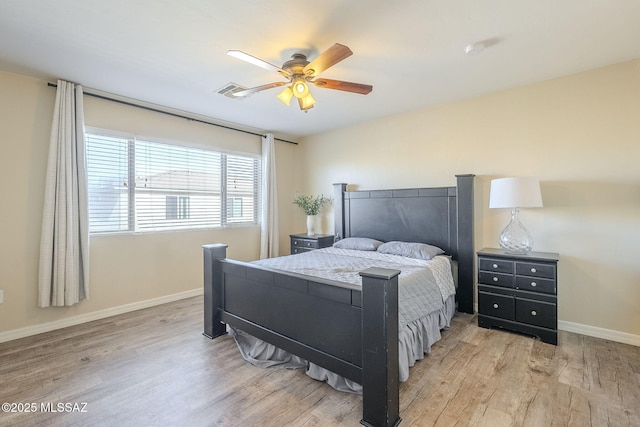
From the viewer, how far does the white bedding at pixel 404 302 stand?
6.87ft

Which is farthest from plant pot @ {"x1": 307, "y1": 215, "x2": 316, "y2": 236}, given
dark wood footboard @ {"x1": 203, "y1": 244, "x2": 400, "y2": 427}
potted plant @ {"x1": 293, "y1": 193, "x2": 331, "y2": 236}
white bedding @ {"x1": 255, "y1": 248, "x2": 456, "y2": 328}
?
dark wood footboard @ {"x1": 203, "y1": 244, "x2": 400, "y2": 427}

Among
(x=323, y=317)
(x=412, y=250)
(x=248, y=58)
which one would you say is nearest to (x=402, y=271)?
(x=412, y=250)

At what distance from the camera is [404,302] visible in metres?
2.17

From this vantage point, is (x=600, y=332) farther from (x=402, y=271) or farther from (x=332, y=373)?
(x=332, y=373)

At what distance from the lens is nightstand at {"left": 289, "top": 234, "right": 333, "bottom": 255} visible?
4.47 metres

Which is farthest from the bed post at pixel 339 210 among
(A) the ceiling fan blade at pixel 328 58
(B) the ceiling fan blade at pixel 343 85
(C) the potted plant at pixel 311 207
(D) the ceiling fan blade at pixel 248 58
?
(D) the ceiling fan blade at pixel 248 58

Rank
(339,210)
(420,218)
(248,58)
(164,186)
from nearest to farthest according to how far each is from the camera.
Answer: (248,58) → (420,218) → (164,186) → (339,210)

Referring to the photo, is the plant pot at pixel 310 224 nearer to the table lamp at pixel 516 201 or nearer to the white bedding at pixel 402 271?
the white bedding at pixel 402 271

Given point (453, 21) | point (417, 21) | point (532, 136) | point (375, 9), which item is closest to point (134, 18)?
point (375, 9)

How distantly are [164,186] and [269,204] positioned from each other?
157 centimetres

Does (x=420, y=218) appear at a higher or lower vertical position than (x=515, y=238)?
higher

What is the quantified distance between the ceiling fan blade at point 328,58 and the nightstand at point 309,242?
105 inches

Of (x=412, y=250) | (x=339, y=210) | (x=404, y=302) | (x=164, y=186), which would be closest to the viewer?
(x=404, y=302)

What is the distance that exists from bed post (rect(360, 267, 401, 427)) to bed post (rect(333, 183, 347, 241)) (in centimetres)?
281
